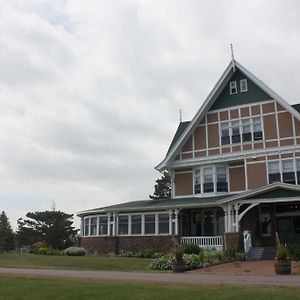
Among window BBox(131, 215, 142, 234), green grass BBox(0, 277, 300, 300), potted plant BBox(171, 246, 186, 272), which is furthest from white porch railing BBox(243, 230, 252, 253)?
green grass BBox(0, 277, 300, 300)

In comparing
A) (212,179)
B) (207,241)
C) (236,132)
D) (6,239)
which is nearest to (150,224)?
(207,241)

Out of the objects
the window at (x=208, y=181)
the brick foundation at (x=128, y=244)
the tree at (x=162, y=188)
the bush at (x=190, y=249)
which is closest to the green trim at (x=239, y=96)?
the window at (x=208, y=181)

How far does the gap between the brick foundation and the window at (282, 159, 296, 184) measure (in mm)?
7907

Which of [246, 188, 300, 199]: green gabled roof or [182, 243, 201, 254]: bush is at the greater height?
[246, 188, 300, 199]: green gabled roof

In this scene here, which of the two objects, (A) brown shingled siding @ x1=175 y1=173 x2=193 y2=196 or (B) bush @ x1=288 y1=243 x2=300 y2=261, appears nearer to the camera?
(B) bush @ x1=288 y1=243 x2=300 y2=261

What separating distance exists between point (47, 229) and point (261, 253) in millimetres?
46460

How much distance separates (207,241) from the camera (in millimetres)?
32188

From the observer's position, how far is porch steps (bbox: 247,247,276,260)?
28086 millimetres

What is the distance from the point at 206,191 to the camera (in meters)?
35.0

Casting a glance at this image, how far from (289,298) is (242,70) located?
24.8 metres

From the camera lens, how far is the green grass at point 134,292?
1167 cm

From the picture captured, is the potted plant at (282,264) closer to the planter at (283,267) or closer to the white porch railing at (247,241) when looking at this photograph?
the planter at (283,267)

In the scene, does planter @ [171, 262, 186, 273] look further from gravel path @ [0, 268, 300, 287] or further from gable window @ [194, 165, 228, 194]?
gable window @ [194, 165, 228, 194]

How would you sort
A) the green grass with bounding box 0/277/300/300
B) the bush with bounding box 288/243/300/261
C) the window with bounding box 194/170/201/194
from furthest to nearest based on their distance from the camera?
the window with bounding box 194/170/201/194, the bush with bounding box 288/243/300/261, the green grass with bounding box 0/277/300/300
